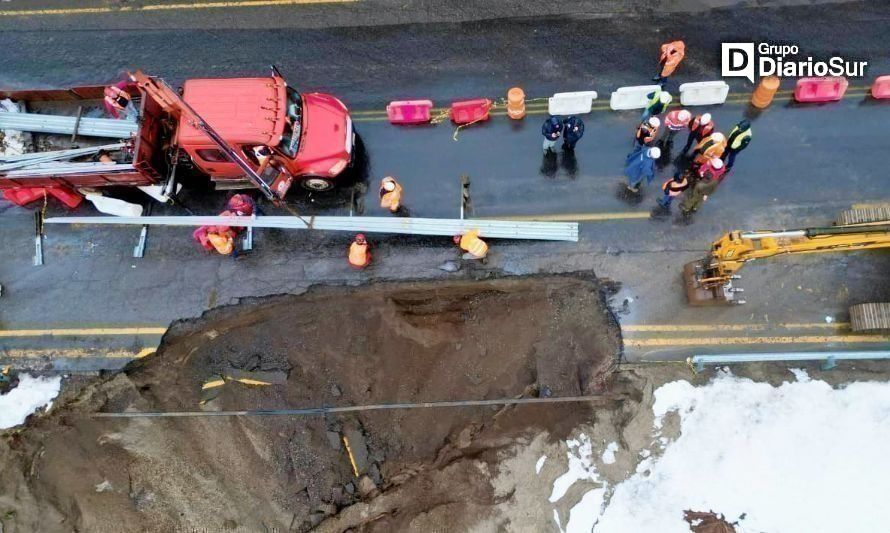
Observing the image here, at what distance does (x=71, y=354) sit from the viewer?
447 inches

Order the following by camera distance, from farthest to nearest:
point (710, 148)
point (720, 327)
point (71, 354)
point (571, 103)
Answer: point (571, 103)
point (71, 354)
point (720, 327)
point (710, 148)

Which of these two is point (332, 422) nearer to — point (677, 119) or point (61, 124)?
point (61, 124)

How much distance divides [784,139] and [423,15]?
27.6ft

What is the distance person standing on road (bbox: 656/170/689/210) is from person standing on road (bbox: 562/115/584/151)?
1937 mm

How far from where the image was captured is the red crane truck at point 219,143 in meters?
10.6

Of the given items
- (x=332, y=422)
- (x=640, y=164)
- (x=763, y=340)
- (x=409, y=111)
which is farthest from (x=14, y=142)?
(x=763, y=340)

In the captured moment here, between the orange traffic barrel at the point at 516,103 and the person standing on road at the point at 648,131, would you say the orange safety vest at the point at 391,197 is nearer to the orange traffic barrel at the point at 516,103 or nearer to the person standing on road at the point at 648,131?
the orange traffic barrel at the point at 516,103

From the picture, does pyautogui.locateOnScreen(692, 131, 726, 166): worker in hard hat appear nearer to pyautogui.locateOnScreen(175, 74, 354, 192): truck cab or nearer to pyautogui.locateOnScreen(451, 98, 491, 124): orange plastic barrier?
pyautogui.locateOnScreen(451, 98, 491, 124): orange plastic barrier

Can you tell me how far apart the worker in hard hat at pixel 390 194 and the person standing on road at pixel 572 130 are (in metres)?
3.48

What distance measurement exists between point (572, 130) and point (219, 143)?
6.58m

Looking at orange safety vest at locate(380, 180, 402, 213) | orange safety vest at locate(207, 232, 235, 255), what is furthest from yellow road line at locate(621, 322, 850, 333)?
orange safety vest at locate(207, 232, 235, 255)

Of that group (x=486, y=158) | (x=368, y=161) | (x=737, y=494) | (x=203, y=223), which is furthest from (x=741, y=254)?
(x=203, y=223)

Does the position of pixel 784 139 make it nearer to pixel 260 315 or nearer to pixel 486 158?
pixel 486 158

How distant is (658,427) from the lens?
9.74 m
